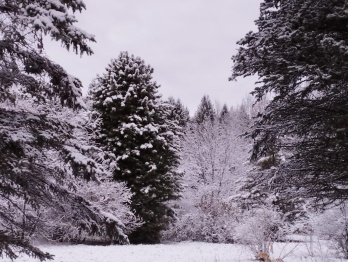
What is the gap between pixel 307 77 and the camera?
292 inches

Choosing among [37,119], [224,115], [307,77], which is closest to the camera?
[37,119]

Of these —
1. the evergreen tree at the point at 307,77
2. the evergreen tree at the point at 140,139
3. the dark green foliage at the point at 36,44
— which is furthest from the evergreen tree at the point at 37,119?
the evergreen tree at the point at 140,139

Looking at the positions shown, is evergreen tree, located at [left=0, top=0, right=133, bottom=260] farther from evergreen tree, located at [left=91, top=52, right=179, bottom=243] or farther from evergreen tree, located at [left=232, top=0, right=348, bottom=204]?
evergreen tree, located at [left=91, top=52, right=179, bottom=243]

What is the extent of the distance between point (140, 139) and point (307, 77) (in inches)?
651

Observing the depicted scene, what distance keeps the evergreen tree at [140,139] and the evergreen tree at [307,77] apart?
14.6m

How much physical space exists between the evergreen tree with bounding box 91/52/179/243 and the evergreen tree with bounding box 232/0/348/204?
14627 millimetres

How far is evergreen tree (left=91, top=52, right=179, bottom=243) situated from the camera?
22.1 m

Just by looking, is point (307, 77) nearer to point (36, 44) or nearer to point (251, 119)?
point (251, 119)

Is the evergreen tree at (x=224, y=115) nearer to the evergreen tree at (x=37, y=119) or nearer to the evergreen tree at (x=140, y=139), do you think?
the evergreen tree at (x=140, y=139)

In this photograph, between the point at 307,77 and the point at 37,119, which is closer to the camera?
the point at 37,119

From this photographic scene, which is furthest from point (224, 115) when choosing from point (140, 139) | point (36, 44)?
point (36, 44)

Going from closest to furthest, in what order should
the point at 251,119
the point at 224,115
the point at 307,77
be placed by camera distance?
the point at 307,77, the point at 251,119, the point at 224,115

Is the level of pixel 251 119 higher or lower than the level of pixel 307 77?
lower

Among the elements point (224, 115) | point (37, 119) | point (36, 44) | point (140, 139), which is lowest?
point (37, 119)
